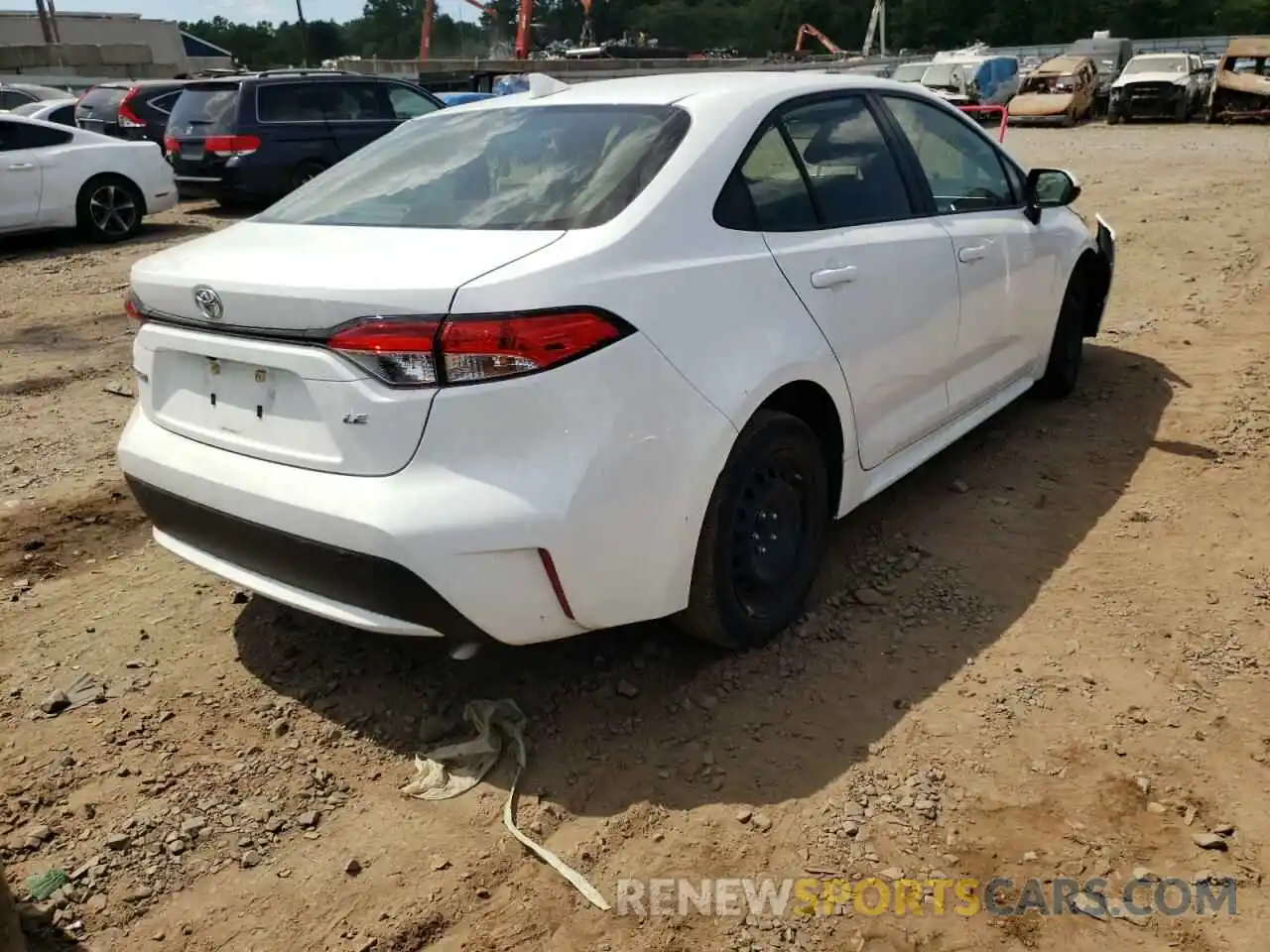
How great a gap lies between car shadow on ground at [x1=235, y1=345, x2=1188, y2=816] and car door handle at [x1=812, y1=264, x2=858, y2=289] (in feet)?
3.53

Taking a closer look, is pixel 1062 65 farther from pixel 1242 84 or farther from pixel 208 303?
pixel 208 303

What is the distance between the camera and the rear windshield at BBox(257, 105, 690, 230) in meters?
2.77

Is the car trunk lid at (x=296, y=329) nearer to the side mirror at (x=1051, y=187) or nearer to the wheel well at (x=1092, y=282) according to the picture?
the side mirror at (x=1051, y=187)

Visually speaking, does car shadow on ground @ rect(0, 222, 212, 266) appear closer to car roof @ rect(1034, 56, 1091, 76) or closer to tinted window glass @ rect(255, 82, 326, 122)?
tinted window glass @ rect(255, 82, 326, 122)

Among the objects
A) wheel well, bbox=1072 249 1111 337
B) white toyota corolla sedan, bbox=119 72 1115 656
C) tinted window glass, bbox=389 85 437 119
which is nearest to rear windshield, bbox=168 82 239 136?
tinted window glass, bbox=389 85 437 119

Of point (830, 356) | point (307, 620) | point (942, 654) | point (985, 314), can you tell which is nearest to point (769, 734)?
point (942, 654)

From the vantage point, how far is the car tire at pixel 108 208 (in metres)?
11.0

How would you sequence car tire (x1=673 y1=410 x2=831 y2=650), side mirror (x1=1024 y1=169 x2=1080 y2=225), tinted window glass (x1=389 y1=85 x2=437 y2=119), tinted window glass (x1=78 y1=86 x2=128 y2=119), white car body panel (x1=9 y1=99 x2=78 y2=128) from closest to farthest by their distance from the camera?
1. car tire (x1=673 y1=410 x2=831 y2=650)
2. side mirror (x1=1024 y1=169 x2=1080 y2=225)
3. tinted window glass (x1=389 y1=85 x2=437 y2=119)
4. tinted window glass (x1=78 y1=86 x2=128 y2=119)
5. white car body panel (x1=9 y1=99 x2=78 y2=128)

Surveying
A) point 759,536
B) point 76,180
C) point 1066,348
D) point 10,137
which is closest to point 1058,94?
point 76,180

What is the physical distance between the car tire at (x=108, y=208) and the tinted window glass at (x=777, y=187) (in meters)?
10.2

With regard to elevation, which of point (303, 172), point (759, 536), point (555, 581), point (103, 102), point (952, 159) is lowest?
point (303, 172)

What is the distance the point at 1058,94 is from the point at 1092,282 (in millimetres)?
23503

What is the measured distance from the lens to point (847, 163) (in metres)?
3.55

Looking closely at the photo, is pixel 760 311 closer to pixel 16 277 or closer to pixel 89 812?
pixel 89 812
